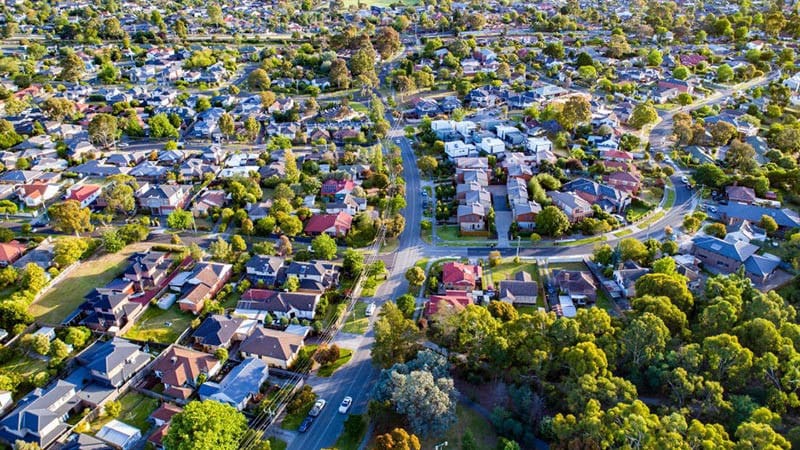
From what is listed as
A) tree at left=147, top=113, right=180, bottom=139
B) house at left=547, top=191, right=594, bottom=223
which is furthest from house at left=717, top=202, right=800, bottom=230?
tree at left=147, top=113, right=180, bottom=139

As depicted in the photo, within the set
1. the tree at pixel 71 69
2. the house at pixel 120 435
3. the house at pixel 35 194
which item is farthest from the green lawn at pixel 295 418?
the tree at pixel 71 69

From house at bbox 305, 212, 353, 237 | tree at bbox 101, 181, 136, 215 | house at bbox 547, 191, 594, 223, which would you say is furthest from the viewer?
tree at bbox 101, 181, 136, 215

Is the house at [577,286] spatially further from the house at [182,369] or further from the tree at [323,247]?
the house at [182,369]

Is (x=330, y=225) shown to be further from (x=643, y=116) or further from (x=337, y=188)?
(x=643, y=116)

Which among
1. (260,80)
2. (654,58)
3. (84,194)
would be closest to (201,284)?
(84,194)

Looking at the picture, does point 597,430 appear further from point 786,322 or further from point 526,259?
point 526,259

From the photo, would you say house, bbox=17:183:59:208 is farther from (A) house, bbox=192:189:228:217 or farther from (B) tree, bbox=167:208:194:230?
(A) house, bbox=192:189:228:217
